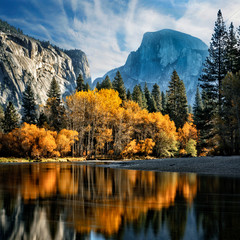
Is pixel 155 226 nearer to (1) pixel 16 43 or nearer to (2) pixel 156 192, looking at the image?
(2) pixel 156 192

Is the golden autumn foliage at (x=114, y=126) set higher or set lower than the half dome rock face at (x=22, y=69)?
lower

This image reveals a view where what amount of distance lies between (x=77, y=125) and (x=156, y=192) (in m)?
48.0

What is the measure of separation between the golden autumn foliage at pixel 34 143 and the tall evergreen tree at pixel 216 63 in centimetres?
3059

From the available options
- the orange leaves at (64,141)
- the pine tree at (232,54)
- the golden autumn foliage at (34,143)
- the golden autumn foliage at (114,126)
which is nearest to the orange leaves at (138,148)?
the golden autumn foliage at (114,126)

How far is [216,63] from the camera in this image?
1416 inches

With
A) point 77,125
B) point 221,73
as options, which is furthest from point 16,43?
point 221,73

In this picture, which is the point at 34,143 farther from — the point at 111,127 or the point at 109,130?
the point at 111,127

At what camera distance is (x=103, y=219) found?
6328 mm

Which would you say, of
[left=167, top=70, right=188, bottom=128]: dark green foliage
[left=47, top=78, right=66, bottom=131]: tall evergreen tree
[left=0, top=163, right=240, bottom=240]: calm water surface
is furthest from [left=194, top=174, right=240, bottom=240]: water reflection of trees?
[left=167, top=70, right=188, bottom=128]: dark green foliage

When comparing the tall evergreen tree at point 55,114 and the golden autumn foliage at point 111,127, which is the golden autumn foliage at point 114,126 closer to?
the golden autumn foliage at point 111,127

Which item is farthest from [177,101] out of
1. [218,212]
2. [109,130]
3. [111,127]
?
[218,212]

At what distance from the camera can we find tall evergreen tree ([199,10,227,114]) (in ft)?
116

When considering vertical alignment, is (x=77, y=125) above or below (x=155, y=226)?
above

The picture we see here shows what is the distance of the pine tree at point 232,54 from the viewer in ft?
115
